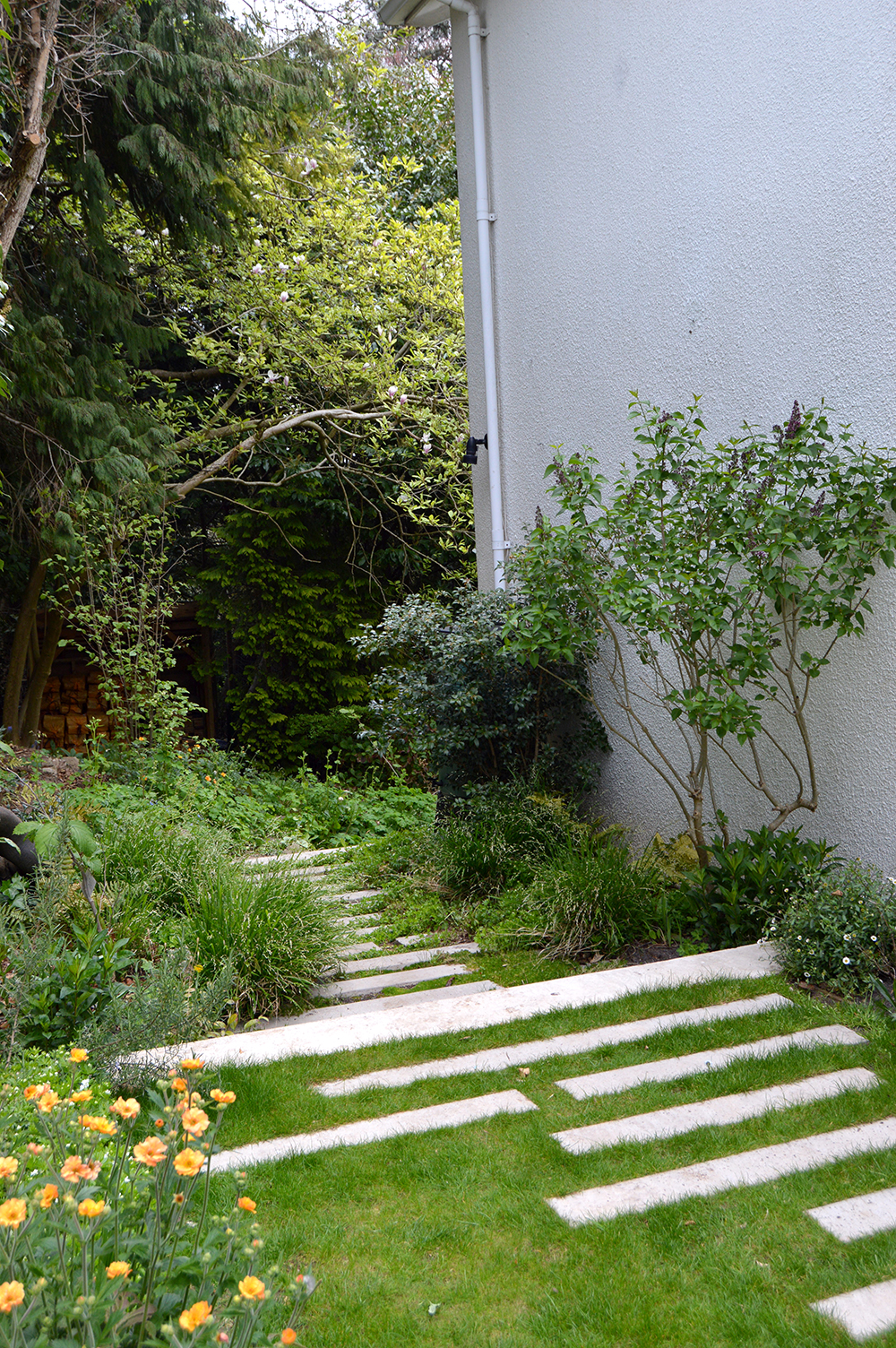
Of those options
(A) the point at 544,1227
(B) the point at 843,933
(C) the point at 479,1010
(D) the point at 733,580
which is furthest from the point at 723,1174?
(D) the point at 733,580

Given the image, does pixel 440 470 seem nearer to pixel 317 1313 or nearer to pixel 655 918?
pixel 655 918

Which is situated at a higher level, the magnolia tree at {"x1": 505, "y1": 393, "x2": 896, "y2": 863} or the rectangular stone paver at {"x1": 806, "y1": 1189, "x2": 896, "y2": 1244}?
the magnolia tree at {"x1": 505, "y1": 393, "x2": 896, "y2": 863}

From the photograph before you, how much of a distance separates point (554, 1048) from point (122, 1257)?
5.72ft

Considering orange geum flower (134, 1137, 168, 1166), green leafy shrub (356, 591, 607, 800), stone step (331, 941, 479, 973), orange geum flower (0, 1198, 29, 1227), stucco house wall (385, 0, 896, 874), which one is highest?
stucco house wall (385, 0, 896, 874)

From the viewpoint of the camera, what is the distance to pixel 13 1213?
1.21m

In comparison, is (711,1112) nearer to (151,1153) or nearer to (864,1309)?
(864,1309)

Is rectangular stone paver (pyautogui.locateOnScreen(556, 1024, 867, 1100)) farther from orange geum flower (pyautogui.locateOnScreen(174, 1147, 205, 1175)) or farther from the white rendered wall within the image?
orange geum flower (pyautogui.locateOnScreen(174, 1147, 205, 1175))

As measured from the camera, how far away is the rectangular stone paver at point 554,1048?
2838mm

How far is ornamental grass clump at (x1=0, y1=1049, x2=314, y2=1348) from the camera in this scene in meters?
1.25

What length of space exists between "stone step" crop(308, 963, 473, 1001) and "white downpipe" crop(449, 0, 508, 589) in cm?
255

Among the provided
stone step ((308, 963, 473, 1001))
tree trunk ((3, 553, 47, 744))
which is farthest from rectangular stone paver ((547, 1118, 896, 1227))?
tree trunk ((3, 553, 47, 744))

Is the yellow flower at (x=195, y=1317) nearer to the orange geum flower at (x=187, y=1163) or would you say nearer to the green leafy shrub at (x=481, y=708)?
the orange geum flower at (x=187, y=1163)

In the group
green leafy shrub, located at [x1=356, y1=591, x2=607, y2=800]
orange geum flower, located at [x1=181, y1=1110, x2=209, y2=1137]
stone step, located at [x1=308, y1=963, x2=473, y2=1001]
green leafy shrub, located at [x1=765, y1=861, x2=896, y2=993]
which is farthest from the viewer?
green leafy shrub, located at [x1=356, y1=591, x2=607, y2=800]

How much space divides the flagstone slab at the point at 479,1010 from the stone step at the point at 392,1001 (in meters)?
0.14
